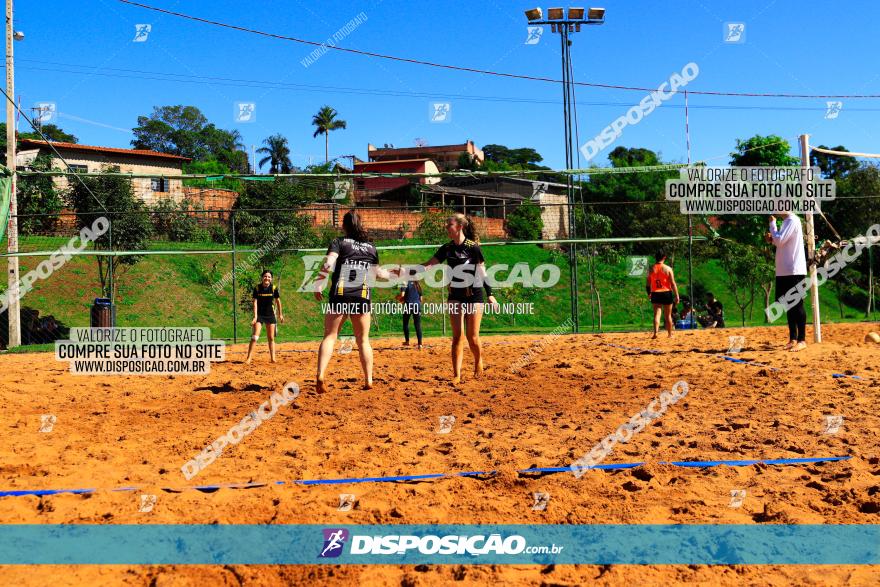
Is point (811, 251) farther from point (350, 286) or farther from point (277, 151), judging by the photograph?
point (277, 151)

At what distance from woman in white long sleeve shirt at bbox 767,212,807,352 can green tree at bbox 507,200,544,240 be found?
1282 centimetres

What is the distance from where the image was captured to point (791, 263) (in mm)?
Result: 10391

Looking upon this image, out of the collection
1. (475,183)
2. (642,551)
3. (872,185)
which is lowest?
(642,551)

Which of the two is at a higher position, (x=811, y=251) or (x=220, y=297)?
(x=811, y=251)

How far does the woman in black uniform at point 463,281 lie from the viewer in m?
→ 8.21

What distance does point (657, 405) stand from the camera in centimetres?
669

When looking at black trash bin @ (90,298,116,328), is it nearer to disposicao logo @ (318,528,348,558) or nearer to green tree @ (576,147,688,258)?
green tree @ (576,147,688,258)

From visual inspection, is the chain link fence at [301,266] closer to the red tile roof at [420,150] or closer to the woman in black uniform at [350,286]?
the woman in black uniform at [350,286]

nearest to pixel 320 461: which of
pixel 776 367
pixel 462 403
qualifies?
pixel 462 403

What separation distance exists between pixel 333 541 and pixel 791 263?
366 inches

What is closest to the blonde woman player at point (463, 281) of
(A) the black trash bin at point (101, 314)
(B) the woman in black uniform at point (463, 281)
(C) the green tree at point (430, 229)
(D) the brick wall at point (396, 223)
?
(B) the woman in black uniform at point (463, 281)

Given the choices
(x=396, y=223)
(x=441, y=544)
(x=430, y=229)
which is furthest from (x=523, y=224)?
(x=441, y=544)

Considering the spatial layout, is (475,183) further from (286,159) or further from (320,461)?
(320,461)

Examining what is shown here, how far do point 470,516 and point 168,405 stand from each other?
4.92 metres
